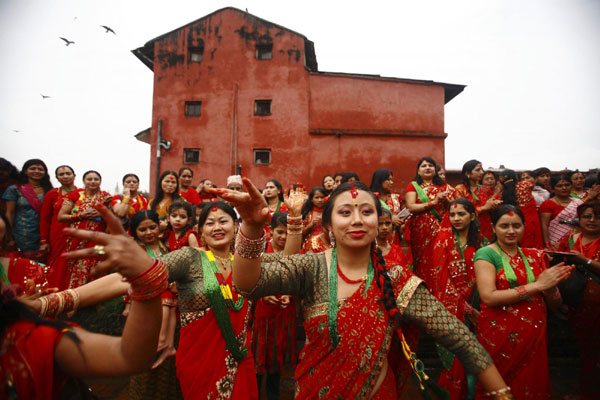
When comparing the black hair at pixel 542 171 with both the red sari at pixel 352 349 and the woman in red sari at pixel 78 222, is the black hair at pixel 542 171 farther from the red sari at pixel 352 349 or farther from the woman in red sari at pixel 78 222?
the woman in red sari at pixel 78 222

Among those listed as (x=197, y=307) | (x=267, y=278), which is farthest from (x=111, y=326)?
(x=267, y=278)

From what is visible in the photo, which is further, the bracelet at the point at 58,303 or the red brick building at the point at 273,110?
the red brick building at the point at 273,110

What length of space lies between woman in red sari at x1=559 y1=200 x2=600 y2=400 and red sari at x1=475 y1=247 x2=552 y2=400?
3.33 feet

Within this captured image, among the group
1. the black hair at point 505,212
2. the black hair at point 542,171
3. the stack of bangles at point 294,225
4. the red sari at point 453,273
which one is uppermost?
the black hair at point 542,171

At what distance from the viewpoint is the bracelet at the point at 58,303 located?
1.43m

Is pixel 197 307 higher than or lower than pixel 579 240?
lower

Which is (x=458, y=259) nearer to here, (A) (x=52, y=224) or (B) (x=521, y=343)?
(B) (x=521, y=343)

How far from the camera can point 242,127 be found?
50.9ft

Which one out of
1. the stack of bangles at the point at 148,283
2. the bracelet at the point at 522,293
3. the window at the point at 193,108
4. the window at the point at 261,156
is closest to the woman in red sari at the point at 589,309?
the bracelet at the point at 522,293

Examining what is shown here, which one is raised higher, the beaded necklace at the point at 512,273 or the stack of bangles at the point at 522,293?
the beaded necklace at the point at 512,273

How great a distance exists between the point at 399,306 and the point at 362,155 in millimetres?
13734

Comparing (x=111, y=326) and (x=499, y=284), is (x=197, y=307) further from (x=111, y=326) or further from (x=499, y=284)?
(x=111, y=326)

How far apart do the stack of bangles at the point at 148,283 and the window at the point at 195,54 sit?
1734 cm

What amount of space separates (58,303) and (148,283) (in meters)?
0.83
